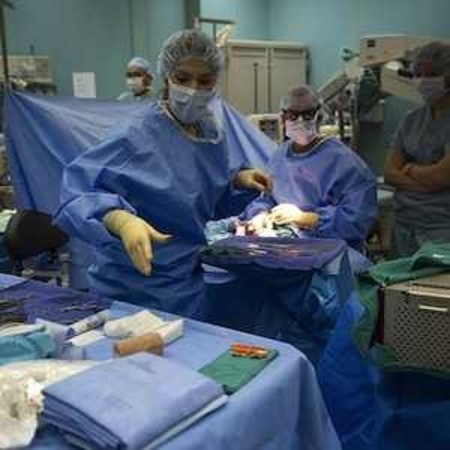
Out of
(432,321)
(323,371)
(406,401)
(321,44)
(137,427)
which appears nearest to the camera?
(137,427)

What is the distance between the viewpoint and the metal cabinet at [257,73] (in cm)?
496

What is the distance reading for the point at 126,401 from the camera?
878mm

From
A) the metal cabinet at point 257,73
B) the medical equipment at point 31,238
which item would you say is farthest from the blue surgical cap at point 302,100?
the metal cabinet at point 257,73

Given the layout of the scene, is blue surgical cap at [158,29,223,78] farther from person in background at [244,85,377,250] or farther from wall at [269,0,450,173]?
wall at [269,0,450,173]

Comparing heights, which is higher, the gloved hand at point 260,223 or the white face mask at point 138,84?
the white face mask at point 138,84

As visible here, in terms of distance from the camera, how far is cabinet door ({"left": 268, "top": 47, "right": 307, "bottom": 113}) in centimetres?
547

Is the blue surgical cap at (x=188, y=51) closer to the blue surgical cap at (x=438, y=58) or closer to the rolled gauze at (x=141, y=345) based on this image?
the rolled gauze at (x=141, y=345)

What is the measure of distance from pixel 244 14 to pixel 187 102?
189 inches

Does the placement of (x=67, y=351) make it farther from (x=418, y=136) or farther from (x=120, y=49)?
(x=120, y=49)

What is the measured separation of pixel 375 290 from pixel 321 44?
5166mm

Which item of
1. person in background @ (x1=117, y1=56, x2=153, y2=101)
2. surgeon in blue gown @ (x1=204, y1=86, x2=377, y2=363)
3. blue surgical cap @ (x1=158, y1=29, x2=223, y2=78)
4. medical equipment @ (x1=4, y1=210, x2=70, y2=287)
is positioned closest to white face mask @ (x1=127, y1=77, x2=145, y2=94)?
person in background @ (x1=117, y1=56, x2=153, y2=101)

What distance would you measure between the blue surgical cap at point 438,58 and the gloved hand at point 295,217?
2.44 feet

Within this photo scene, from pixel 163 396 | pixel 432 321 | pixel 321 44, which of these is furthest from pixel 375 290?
pixel 321 44

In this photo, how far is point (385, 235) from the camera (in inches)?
142
